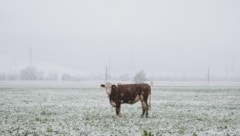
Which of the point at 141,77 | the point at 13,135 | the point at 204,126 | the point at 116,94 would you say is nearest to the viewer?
the point at 13,135

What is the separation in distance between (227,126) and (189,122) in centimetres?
232

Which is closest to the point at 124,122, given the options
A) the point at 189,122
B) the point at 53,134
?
the point at 189,122

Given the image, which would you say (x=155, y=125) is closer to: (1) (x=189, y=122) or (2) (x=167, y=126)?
(2) (x=167, y=126)

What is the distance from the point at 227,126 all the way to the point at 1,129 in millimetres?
11187

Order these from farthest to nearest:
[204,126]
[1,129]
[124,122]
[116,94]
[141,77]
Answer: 1. [141,77]
2. [116,94]
3. [124,122]
4. [204,126]
5. [1,129]

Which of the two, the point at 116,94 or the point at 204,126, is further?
the point at 116,94

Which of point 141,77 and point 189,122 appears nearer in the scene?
point 189,122

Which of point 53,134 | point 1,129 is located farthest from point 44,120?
point 53,134

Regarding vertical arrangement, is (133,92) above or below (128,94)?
above

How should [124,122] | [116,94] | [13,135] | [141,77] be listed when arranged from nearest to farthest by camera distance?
[13,135], [124,122], [116,94], [141,77]

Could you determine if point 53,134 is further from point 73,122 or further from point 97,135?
point 73,122

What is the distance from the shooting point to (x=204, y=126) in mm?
19969

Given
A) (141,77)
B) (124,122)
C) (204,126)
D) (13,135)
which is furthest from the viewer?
(141,77)

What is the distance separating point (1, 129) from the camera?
18734 mm
